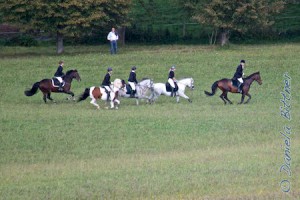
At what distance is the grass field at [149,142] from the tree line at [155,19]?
6085 mm

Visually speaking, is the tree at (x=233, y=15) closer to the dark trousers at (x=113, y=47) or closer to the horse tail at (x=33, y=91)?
the dark trousers at (x=113, y=47)

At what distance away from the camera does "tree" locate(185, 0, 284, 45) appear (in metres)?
64.4

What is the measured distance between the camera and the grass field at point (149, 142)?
933 inches

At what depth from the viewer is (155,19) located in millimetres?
75812

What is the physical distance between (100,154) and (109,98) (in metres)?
10.5

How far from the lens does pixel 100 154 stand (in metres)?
29.3

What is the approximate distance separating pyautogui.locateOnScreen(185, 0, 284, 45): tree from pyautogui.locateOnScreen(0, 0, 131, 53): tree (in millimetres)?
7441

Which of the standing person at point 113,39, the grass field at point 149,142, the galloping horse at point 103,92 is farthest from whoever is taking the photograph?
the standing person at point 113,39

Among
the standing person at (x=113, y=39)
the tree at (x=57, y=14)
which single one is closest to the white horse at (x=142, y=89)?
the standing person at (x=113, y=39)

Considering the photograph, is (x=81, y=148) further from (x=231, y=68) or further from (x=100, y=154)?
(x=231, y=68)

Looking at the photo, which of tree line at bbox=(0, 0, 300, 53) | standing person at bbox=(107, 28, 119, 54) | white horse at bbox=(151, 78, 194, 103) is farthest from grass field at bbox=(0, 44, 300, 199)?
tree line at bbox=(0, 0, 300, 53)

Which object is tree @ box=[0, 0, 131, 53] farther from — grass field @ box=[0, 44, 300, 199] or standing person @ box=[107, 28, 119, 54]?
Result: grass field @ box=[0, 44, 300, 199]

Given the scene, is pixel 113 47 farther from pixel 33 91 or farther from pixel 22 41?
pixel 33 91

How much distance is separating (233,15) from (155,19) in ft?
42.1
